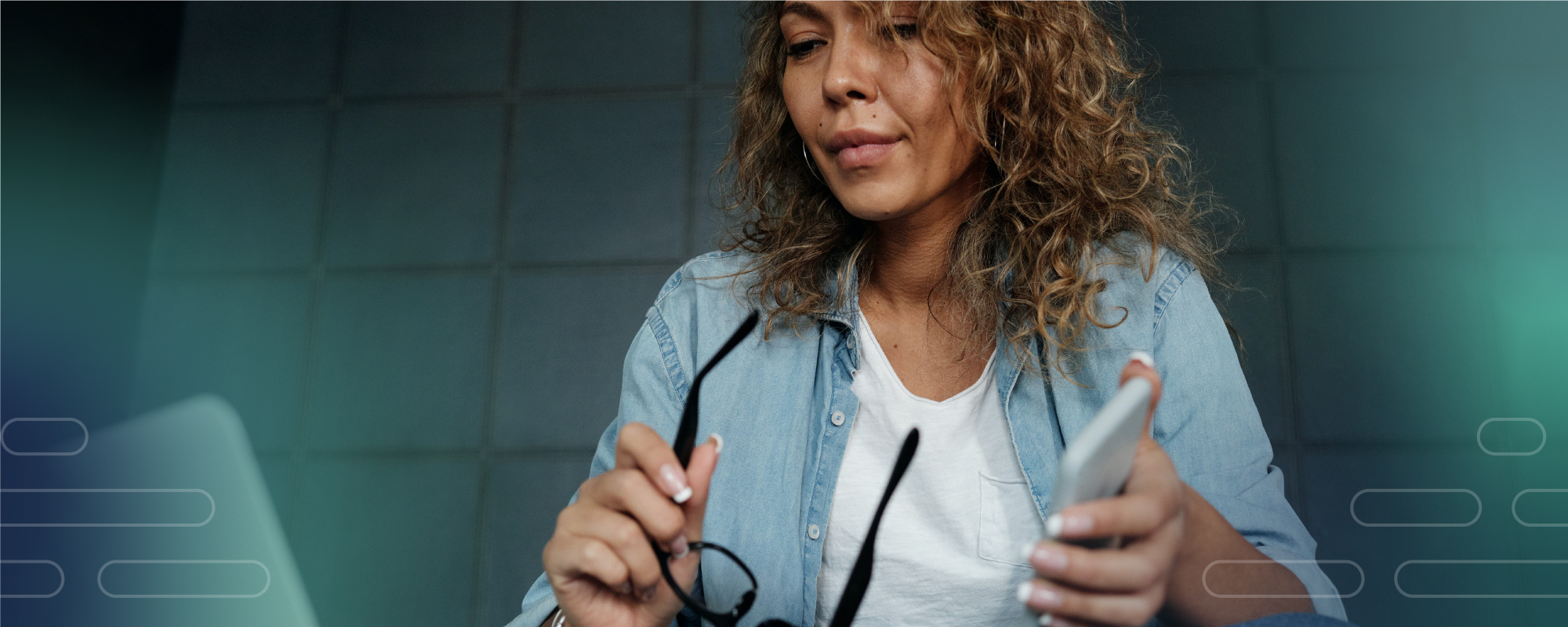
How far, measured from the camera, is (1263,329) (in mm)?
1834

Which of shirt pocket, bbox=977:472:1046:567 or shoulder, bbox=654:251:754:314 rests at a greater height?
shoulder, bbox=654:251:754:314

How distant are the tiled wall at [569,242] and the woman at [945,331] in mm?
988

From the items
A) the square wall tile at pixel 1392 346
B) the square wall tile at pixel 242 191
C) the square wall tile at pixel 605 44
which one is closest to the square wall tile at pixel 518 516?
the square wall tile at pixel 242 191

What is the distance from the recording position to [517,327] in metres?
2.08

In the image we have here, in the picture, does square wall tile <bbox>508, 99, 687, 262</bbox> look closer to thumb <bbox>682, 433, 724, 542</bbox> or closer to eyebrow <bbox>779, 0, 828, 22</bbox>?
eyebrow <bbox>779, 0, 828, 22</bbox>

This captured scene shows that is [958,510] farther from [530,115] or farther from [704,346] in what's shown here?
[530,115]

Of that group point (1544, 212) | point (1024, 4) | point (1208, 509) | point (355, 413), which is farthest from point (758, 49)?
point (1544, 212)

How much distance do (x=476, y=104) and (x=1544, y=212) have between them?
229 cm

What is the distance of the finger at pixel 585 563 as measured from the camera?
0.60 meters

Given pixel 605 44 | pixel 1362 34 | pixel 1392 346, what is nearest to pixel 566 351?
pixel 605 44

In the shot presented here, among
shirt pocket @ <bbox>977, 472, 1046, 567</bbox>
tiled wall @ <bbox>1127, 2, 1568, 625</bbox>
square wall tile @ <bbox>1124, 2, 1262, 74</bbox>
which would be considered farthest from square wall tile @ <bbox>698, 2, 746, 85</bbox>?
shirt pocket @ <bbox>977, 472, 1046, 567</bbox>

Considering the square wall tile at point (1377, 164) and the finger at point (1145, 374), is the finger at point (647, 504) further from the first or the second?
the square wall tile at point (1377, 164)

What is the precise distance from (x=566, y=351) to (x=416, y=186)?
0.56 metres

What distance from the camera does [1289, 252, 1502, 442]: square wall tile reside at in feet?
5.63
